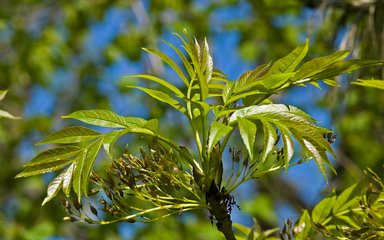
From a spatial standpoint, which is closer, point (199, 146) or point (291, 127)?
point (291, 127)

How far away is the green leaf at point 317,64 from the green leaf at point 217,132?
19 centimetres

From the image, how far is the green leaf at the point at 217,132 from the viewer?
1106 mm

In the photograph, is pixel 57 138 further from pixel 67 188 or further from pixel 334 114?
pixel 334 114

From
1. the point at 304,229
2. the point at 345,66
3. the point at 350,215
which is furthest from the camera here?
the point at 350,215

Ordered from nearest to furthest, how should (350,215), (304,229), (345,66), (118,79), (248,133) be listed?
1. (248,133)
2. (345,66)
3. (304,229)
4. (350,215)
5. (118,79)

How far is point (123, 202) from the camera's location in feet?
4.00

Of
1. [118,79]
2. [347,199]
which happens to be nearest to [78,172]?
[347,199]

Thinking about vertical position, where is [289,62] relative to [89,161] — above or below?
above

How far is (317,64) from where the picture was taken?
120 centimetres

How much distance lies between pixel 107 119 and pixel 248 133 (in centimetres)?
27

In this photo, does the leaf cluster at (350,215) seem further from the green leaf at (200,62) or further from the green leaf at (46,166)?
the green leaf at (46,166)

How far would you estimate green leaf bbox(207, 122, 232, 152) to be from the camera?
1106 millimetres

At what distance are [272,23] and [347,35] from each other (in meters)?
3.80

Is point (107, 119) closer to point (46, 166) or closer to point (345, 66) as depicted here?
point (46, 166)
